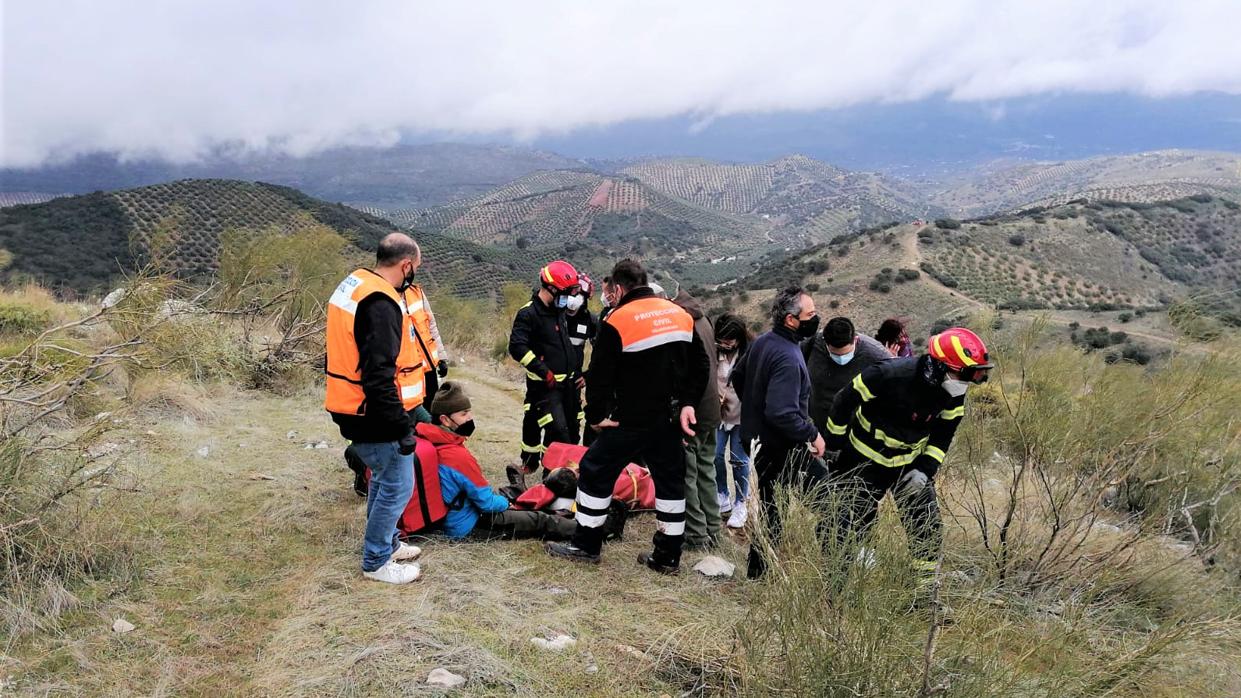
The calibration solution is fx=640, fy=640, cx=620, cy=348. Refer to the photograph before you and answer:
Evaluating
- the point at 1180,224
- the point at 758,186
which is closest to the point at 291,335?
the point at 1180,224

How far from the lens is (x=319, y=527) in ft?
14.3

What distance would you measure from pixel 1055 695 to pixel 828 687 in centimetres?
68

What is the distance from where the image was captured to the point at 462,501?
14.1 ft

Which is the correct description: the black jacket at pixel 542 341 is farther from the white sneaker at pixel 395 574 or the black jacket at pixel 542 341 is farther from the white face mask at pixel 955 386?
the white face mask at pixel 955 386

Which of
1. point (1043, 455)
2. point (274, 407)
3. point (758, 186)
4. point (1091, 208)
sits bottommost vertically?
point (274, 407)

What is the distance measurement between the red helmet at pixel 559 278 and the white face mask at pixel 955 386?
3.01m

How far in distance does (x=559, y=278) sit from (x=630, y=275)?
61.6 inches

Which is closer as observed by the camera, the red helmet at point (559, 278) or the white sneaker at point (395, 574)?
the white sneaker at point (395, 574)

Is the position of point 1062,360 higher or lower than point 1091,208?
lower

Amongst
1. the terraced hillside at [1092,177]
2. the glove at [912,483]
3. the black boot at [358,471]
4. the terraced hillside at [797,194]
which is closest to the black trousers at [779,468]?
the glove at [912,483]

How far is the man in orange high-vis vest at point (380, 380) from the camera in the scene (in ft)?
10.3

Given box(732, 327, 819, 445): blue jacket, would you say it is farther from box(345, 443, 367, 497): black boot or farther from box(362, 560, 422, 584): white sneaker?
box(345, 443, 367, 497): black boot

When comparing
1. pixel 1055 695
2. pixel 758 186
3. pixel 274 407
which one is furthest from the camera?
pixel 758 186

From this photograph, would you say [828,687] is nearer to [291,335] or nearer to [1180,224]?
[291,335]
